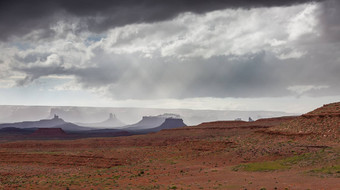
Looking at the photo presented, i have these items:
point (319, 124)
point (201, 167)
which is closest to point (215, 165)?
point (201, 167)

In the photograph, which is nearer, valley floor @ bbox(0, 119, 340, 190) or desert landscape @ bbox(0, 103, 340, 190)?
valley floor @ bbox(0, 119, 340, 190)

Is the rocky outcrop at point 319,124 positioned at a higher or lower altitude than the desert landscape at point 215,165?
higher

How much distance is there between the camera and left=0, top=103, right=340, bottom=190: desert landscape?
3612 cm

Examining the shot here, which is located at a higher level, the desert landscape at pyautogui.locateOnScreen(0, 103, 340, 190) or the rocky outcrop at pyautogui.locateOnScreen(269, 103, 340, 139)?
the rocky outcrop at pyautogui.locateOnScreen(269, 103, 340, 139)

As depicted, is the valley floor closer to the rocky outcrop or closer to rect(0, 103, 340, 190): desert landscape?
rect(0, 103, 340, 190): desert landscape

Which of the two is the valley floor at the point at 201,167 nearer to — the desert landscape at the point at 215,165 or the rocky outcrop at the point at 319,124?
the desert landscape at the point at 215,165

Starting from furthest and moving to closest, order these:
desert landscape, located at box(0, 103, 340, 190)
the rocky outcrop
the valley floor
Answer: the rocky outcrop → desert landscape, located at box(0, 103, 340, 190) → the valley floor

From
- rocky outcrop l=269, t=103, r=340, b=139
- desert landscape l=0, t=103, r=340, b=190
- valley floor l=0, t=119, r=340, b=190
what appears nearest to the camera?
valley floor l=0, t=119, r=340, b=190

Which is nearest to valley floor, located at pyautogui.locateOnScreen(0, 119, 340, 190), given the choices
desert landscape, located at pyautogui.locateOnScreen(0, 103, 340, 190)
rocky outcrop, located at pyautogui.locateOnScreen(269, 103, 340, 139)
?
desert landscape, located at pyautogui.locateOnScreen(0, 103, 340, 190)

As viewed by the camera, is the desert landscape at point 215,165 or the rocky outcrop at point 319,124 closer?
the desert landscape at point 215,165

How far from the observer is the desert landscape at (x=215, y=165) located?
36.1 meters

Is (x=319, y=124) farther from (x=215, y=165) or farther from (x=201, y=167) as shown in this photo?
(x=201, y=167)

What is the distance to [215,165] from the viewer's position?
50906mm

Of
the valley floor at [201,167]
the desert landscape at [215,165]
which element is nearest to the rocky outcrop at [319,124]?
the desert landscape at [215,165]
